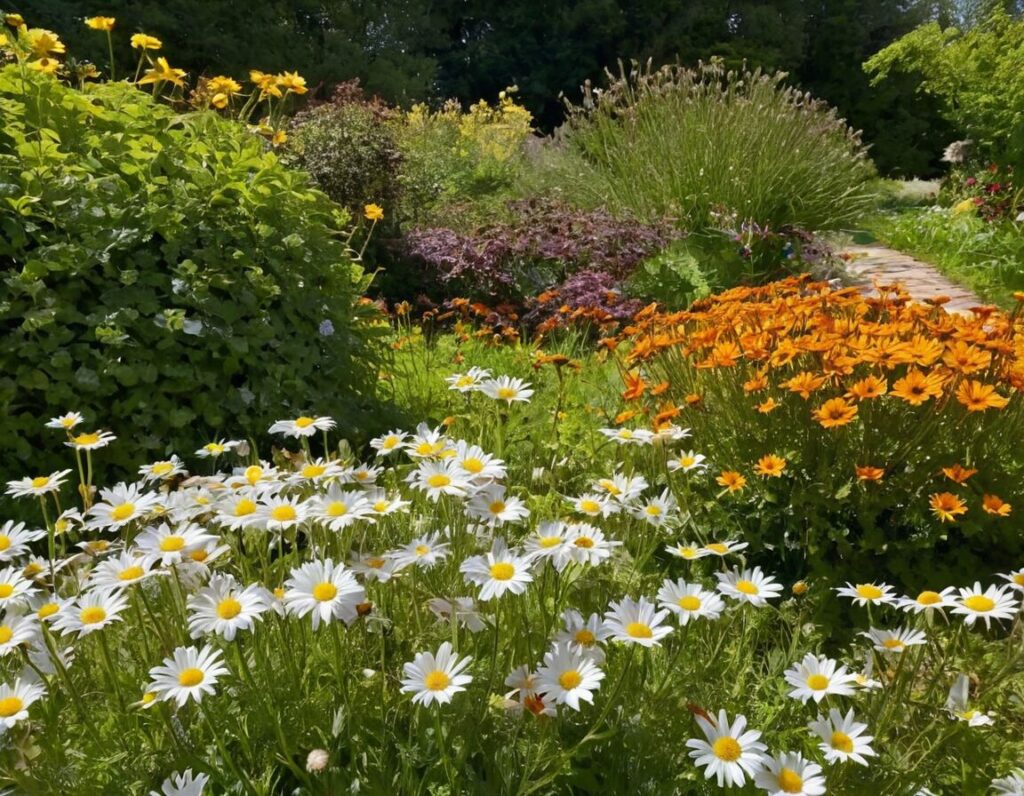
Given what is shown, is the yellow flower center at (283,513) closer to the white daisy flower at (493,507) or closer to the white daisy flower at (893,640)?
the white daisy flower at (493,507)

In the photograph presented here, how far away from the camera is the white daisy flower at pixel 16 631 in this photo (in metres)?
1.20

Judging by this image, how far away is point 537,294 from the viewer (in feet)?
17.9

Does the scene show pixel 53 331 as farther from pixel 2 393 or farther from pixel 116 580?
pixel 116 580

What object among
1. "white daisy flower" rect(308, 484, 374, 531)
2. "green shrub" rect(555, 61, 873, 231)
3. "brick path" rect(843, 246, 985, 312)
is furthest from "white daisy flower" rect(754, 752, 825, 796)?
"green shrub" rect(555, 61, 873, 231)

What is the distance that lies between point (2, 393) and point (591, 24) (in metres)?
23.2

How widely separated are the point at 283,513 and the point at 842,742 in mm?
952

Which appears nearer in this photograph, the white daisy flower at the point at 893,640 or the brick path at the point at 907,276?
the white daisy flower at the point at 893,640

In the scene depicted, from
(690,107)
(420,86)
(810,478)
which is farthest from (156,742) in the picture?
(420,86)

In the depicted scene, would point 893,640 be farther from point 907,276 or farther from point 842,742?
point 907,276

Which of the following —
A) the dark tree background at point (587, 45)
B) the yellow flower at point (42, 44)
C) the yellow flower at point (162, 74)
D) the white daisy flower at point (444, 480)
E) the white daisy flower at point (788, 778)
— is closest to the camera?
the white daisy flower at point (788, 778)

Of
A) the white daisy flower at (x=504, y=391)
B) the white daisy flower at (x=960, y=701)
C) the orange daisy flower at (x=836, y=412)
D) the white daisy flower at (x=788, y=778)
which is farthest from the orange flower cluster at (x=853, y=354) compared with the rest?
the white daisy flower at (x=788, y=778)

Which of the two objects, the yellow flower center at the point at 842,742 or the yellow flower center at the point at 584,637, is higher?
the yellow flower center at the point at 584,637

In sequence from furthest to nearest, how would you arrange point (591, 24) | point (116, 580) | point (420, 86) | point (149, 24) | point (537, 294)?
point (591, 24) → point (420, 86) → point (149, 24) → point (537, 294) → point (116, 580)

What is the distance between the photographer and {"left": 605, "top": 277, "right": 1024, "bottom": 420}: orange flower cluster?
1995 millimetres
